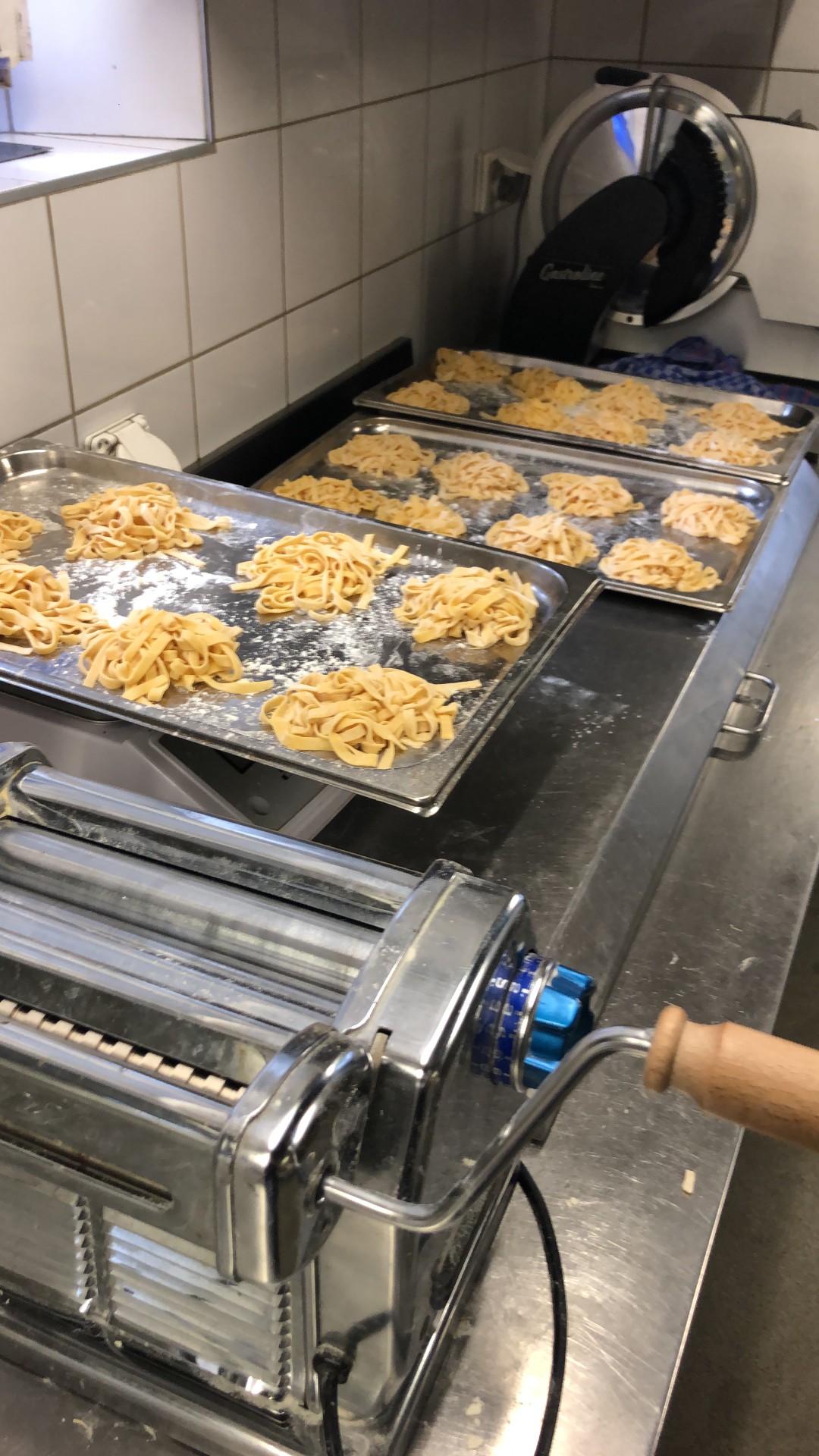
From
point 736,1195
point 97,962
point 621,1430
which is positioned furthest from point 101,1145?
point 736,1195

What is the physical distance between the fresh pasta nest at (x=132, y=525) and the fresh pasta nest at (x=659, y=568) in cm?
52

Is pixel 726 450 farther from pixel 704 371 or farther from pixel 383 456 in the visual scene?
pixel 383 456

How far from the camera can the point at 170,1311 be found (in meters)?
0.61

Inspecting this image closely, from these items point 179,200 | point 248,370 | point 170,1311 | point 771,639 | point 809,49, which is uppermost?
point 809,49

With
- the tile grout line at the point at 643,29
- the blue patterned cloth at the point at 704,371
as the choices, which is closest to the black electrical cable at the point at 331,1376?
the blue patterned cloth at the point at 704,371

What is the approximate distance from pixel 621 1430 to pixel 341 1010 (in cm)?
36

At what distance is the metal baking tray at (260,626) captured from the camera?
939mm

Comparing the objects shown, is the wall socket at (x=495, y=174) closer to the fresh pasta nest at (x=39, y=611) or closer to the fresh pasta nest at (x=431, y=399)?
the fresh pasta nest at (x=431, y=399)

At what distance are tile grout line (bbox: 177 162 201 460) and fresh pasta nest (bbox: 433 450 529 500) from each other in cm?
36

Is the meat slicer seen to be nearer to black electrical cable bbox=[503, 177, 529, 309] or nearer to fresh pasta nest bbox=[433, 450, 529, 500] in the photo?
black electrical cable bbox=[503, 177, 529, 309]

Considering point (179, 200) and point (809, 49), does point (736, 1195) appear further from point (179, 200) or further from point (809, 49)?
point (809, 49)

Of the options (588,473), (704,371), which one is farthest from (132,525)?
(704,371)

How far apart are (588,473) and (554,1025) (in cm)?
131

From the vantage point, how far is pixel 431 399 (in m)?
1.88
